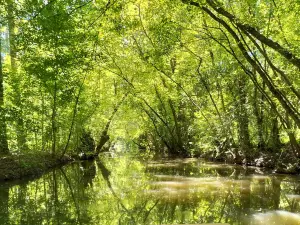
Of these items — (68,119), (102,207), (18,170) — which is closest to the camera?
(102,207)

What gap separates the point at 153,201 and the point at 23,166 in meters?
6.82

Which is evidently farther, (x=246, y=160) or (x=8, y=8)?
(x=246, y=160)

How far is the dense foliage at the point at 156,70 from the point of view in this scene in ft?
30.8

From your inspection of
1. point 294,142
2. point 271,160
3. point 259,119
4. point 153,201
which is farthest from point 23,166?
point 259,119

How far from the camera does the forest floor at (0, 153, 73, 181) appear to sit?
1138 cm

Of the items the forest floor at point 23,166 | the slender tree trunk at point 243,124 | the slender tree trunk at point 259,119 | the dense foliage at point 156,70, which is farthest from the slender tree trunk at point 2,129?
the slender tree trunk at point 259,119

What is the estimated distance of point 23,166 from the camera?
1227cm

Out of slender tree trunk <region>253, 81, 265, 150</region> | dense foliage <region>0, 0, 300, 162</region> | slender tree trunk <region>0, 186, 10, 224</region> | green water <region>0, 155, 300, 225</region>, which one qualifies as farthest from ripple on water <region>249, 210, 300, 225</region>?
slender tree trunk <region>253, 81, 265, 150</region>

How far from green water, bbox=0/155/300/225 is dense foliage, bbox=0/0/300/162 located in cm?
256

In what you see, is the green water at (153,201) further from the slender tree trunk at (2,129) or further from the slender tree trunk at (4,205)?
the slender tree trunk at (2,129)

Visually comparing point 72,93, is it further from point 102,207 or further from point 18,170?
point 102,207

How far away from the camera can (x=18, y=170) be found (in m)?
11.9

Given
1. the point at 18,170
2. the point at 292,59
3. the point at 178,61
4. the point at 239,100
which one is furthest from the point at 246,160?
the point at 18,170

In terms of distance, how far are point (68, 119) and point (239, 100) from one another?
9826 millimetres
